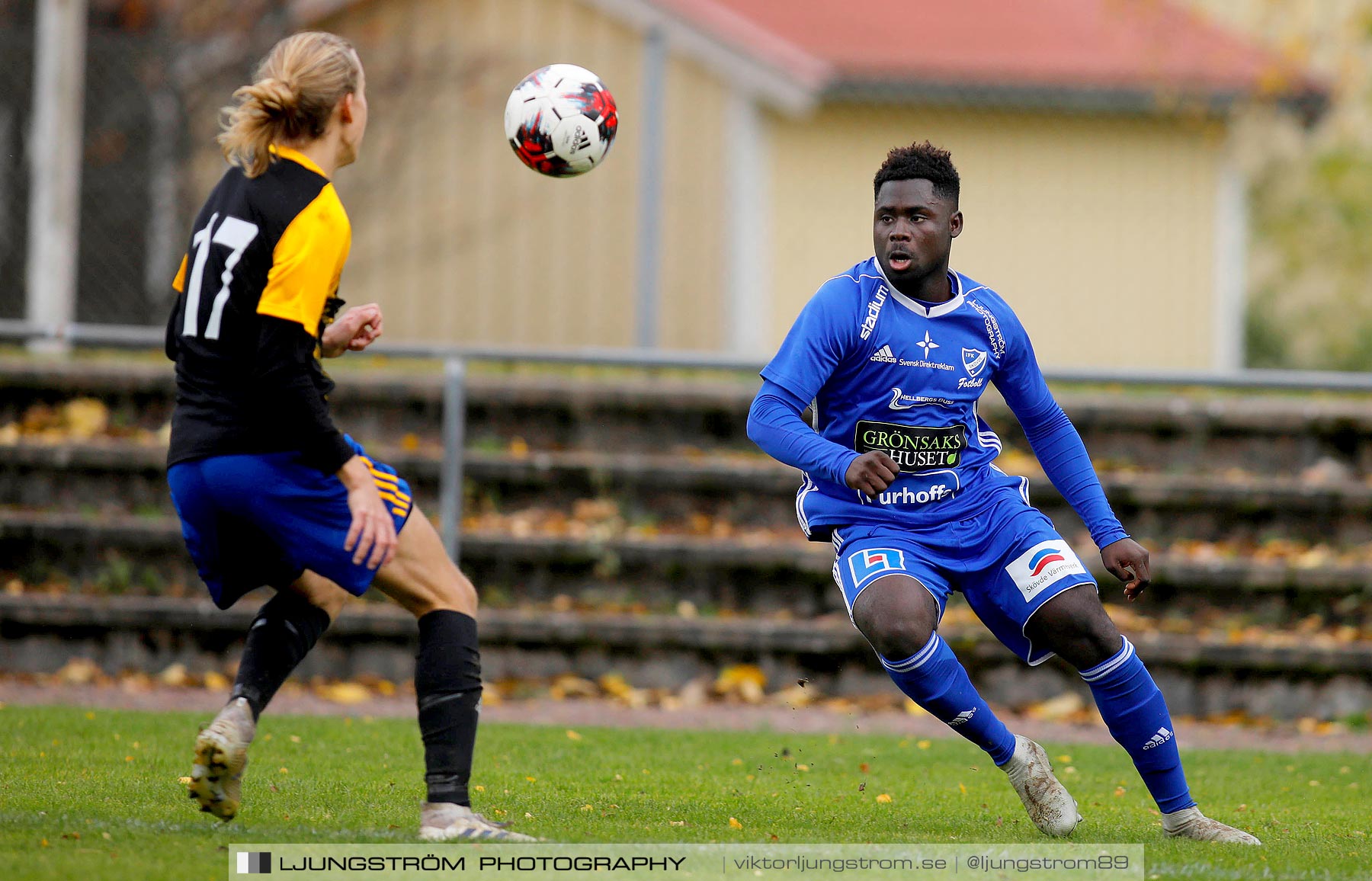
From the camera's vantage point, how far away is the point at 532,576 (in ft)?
29.5

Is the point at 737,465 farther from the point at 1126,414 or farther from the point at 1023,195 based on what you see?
the point at 1023,195

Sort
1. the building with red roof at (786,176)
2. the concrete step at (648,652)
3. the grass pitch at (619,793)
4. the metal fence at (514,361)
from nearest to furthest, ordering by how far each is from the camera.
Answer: the grass pitch at (619,793) < the concrete step at (648,652) < the metal fence at (514,361) < the building with red roof at (786,176)

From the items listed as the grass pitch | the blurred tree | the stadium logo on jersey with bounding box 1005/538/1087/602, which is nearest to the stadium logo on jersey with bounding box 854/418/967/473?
the stadium logo on jersey with bounding box 1005/538/1087/602

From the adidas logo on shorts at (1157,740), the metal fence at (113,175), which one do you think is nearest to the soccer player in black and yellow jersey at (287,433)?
the adidas logo on shorts at (1157,740)

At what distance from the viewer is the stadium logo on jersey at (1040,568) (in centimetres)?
504

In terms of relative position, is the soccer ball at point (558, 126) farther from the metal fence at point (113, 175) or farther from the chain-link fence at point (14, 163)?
the chain-link fence at point (14, 163)

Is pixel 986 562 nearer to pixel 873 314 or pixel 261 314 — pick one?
pixel 873 314

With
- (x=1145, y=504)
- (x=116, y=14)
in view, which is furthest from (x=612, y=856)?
(x=116, y=14)

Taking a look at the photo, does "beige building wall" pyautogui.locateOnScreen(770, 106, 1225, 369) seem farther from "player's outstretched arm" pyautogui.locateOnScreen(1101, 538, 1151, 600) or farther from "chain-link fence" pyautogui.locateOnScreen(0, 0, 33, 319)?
"player's outstretched arm" pyautogui.locateOnScreen(1101, 538, 1151, 600)

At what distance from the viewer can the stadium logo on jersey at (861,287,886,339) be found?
17.1 feet

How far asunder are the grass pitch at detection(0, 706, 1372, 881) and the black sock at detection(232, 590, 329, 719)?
41cm

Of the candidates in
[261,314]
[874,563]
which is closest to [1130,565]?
[874,563]

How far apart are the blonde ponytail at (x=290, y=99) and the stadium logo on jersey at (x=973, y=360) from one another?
7.04ft

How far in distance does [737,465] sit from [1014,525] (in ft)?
13.4
